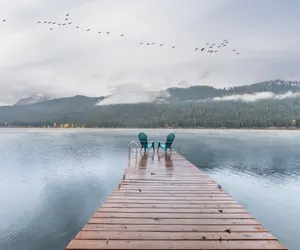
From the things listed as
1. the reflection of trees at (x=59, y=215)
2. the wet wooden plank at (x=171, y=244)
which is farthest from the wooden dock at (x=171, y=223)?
the reflection of trees at (x=59, y=215)

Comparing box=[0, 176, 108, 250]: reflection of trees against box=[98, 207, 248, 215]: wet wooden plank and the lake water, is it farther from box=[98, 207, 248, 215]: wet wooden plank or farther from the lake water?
box=[98, 207, 248, 215]: wet wooden plank

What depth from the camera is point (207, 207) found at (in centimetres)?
564

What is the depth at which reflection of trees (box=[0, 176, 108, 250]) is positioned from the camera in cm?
721

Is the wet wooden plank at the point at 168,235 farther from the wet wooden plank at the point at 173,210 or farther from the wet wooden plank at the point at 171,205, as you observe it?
the wet wooden plank at the point at 171,205

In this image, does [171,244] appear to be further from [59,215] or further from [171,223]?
[59,215]

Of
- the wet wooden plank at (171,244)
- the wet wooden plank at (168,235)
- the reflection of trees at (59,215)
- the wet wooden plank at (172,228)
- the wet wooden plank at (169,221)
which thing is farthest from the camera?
the reflection of trees at (59,215)

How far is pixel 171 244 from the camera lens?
3.82 meters

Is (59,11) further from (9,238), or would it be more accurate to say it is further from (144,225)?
(144,225)

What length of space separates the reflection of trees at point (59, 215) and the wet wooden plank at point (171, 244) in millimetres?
3780

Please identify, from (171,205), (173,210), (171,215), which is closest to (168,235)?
(171,215)

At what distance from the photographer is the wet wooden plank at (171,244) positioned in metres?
3.73

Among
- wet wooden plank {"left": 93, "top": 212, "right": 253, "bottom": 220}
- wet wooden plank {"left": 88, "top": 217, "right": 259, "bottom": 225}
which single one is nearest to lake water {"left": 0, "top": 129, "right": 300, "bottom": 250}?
wet wooden plank {"left": 93, "top": 212, "right": 253, "bottom": 220}

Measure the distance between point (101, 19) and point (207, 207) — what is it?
1344 inches

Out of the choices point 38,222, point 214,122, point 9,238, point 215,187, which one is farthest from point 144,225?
point 214,122
